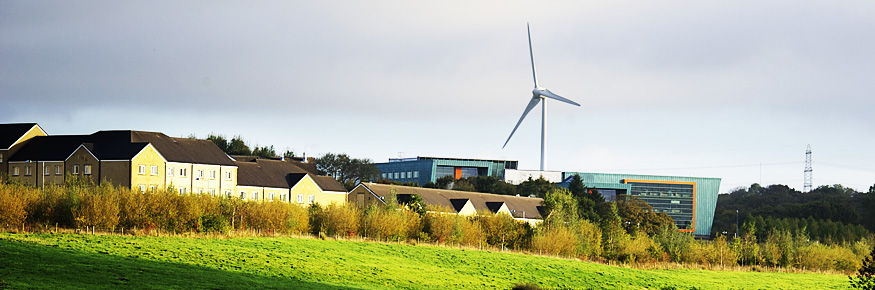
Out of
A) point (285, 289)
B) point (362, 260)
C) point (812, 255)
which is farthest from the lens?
point (812, 255)

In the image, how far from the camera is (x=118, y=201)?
63.8m

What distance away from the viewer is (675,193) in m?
189

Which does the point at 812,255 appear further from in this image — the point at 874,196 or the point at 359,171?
the point at 359,171

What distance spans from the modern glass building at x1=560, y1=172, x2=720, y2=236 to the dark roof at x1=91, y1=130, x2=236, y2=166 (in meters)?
98.9

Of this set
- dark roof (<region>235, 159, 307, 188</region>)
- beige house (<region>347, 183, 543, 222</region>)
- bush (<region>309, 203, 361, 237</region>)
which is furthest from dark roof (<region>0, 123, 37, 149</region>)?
beige house (<region>347, 183, 543, 222</region>)

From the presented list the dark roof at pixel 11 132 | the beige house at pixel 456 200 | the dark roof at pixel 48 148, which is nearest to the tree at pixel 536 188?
the beige house at pixel 456 200

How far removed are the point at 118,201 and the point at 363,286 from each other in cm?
2330

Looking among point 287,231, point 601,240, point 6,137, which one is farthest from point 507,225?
point 6,137

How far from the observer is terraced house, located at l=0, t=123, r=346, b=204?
88812mm

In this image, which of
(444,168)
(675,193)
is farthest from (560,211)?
(675,193)

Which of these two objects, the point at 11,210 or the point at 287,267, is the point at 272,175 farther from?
the point at 287,267

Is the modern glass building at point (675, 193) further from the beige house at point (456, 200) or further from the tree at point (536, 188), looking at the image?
the beige house at point (456, 200)

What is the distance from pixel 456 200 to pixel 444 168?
71.4 metres

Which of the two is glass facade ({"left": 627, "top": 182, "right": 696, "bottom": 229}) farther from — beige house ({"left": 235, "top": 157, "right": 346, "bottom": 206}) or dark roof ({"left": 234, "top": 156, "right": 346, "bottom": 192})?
dark roof ({"left": 234, "top": 156, "right": 346, "bottom": 192})
